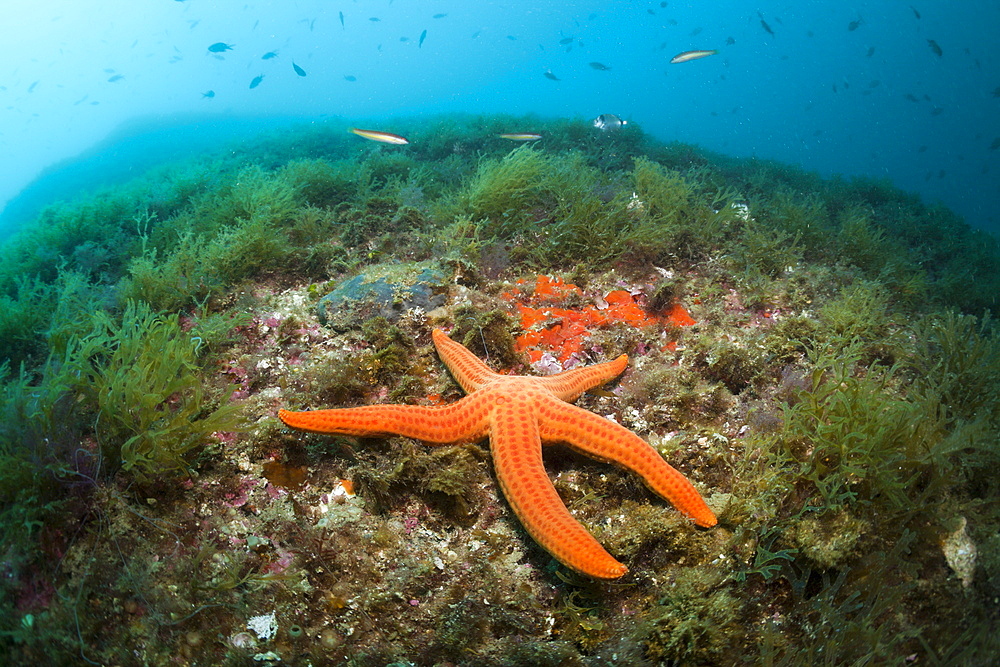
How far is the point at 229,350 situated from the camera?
4.43m

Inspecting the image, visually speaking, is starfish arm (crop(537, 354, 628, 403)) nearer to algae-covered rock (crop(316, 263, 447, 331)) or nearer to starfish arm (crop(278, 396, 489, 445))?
starfish arm (crop(278, 396, 489, 445))

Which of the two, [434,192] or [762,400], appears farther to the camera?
[434,192]

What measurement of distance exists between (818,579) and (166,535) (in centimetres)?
433

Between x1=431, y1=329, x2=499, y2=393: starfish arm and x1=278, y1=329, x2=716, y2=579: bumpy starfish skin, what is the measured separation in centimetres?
7

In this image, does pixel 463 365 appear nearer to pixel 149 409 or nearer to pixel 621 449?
pixel 621 449

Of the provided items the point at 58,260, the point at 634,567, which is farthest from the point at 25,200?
the point at 634,567

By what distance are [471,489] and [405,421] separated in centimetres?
70

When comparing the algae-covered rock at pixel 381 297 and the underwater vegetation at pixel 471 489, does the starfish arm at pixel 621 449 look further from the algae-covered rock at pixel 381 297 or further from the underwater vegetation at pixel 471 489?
the algae-covered rock at pixel 381 297

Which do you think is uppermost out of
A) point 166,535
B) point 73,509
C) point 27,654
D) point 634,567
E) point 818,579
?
point 73,509

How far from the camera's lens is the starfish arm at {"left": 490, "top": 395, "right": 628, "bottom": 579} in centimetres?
239

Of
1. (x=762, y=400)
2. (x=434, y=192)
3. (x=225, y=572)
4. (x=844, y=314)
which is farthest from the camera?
(x=434, y=192)

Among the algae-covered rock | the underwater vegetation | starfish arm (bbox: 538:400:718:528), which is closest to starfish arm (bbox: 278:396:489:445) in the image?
the underwater vegetation

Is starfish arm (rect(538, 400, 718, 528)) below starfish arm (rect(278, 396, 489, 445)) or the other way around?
→ below

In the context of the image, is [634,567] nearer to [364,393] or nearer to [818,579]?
[818,579]
